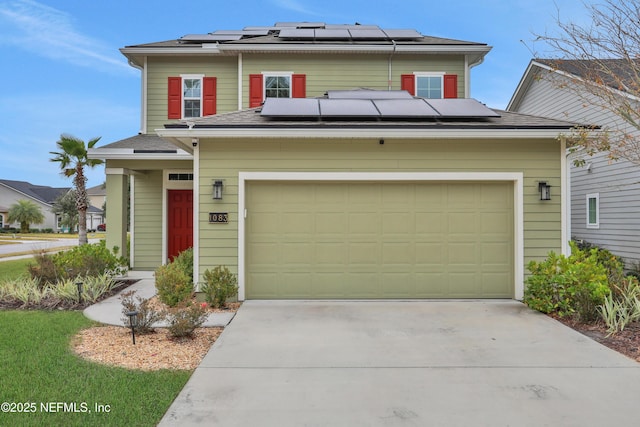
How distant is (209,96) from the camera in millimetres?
11758

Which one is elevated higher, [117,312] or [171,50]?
[171,50]

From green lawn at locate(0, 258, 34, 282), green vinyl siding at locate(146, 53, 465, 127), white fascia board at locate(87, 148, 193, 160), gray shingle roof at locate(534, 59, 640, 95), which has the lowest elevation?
green lawn at locate(0, 258, 34, 282)

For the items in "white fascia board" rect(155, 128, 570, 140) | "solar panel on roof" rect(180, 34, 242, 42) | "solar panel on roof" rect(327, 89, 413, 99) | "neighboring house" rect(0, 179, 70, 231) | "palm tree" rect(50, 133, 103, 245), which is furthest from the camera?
"neighboring house" rect(0, 179, 70, 231)

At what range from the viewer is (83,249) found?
9.38 metres

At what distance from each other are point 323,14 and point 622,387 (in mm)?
Result: 19613

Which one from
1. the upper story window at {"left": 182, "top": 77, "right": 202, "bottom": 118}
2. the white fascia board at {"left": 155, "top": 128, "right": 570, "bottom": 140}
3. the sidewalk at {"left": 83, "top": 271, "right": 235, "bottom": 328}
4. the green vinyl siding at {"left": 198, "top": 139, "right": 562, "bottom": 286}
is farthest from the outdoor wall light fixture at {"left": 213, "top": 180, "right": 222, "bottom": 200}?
the upper story window at {"left": 182, "top": 77, "right": 202, "bottom": 118}

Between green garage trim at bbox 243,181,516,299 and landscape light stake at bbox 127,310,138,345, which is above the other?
green garage trim at bbox 243,181,516,299

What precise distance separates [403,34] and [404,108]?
5542 millimetres

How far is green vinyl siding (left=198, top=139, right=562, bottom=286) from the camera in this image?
7352 millimetres

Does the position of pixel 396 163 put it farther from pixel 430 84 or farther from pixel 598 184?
pixel 598 184

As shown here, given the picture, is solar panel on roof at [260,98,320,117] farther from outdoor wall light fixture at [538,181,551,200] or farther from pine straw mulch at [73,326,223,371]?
outdoor wall light fixture at [538,181,551,200]

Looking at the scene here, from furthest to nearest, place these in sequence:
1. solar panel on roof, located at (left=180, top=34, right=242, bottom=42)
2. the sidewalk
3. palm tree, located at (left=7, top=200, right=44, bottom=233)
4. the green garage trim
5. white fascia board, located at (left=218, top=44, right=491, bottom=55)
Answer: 1. palm tree, located at (left=7, top=200, right=44, bottom=233)
2. solar panel on roof, located at (left=180, top=34, right=242, bottom=42)
3. white fascia board, located at (left=218, top=44, right=491, bottom=55)
4. the green garage trim
5. the sidewalk

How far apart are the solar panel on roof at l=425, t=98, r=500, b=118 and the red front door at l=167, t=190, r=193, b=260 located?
6.62 metres

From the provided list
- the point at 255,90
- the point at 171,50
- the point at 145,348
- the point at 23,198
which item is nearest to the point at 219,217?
the point at 145,348
